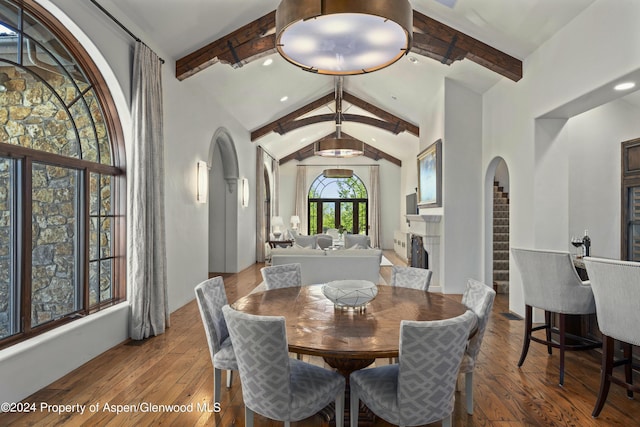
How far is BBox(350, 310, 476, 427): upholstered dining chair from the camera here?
5.52 feet

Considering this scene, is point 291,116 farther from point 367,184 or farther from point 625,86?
point 625,86

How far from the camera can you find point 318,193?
13.8 meters

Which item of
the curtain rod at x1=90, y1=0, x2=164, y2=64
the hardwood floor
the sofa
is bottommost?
the hardwood floor

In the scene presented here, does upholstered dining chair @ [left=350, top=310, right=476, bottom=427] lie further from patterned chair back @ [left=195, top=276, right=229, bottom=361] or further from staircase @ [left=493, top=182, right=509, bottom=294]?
staircase @ [left=493, top=182, right=509, bottom=294]

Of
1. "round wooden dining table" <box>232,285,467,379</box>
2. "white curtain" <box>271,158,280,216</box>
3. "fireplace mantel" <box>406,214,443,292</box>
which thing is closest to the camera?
"round wooden dining table" <box>232,285,467,379</box>

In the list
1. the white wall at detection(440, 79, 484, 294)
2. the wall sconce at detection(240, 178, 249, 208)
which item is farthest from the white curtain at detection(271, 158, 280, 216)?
the white wall at detection(440, 79, 484, 294)

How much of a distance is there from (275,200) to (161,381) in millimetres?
9529

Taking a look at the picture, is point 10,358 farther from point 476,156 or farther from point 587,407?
point 476,156

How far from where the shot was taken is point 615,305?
240 cm

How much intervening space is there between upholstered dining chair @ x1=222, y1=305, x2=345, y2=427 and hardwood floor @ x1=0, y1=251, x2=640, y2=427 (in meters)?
0.56

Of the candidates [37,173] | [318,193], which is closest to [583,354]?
[37,173]

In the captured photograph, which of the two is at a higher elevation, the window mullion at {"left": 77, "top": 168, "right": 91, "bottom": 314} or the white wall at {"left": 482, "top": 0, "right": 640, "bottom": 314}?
the white wall at {"left": 482, "top": 0, "right": 640, "bottom": 314}

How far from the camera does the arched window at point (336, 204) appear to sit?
13.8 m

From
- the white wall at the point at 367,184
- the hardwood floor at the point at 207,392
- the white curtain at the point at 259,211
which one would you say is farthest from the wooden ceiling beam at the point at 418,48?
the white wall at the point at 367,184
